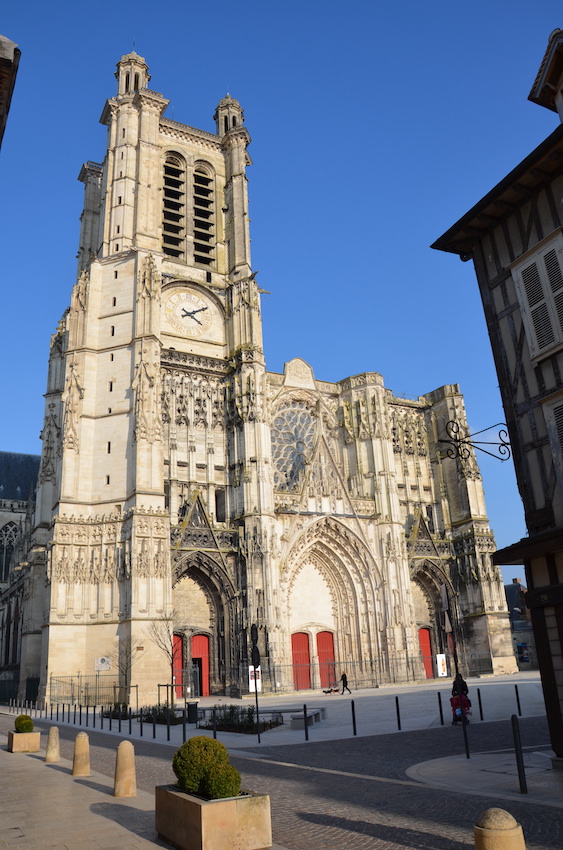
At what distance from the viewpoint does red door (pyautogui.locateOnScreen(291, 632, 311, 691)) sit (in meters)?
34.9

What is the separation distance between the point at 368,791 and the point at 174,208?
39.9 meters

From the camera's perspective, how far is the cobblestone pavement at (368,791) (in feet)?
21.0

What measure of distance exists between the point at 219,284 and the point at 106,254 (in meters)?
6.89

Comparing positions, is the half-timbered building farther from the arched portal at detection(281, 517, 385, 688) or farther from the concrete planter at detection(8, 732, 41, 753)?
the arched portal at detection(281, 517, 385, 688)

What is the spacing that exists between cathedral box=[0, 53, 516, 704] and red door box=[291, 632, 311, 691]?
0.35 feet

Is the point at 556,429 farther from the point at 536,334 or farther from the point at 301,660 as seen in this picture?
the point at 301,660

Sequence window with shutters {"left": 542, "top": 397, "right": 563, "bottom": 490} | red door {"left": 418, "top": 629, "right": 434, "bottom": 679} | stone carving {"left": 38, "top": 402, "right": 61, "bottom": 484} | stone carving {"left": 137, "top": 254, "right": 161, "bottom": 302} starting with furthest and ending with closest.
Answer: red door {"left": 418, "top": 629, "right": 434, "bottom": 679}, stone carving {"left": 38, "top": 402, "right": 61, "bottom": 484}, stone carving {"left": 137, "top": 254, "right": 161, "bottom": 302}, window with shutters {"left": 542, "top": 397, "right": 563, "bottom": 490}

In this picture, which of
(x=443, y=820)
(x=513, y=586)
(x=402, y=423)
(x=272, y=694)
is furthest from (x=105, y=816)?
(x=513, y=586)

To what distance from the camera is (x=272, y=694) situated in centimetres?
3025

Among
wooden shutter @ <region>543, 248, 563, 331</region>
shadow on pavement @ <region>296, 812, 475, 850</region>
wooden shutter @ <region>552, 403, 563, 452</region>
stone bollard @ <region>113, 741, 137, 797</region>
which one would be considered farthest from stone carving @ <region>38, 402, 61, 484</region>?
shadow on pavement @ <region>296, 812, 475, 850</region>

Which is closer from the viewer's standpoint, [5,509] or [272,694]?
[272,694]

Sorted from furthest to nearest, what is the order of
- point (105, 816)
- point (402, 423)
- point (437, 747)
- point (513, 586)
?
point (513, 586), point (402, 423), point (437, 747), point (105, 816)

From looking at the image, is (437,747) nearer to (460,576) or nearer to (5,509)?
(460,576)

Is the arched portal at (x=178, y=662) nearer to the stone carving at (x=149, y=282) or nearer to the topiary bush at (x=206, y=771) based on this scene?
the stone carving at (x=149, y=282)
